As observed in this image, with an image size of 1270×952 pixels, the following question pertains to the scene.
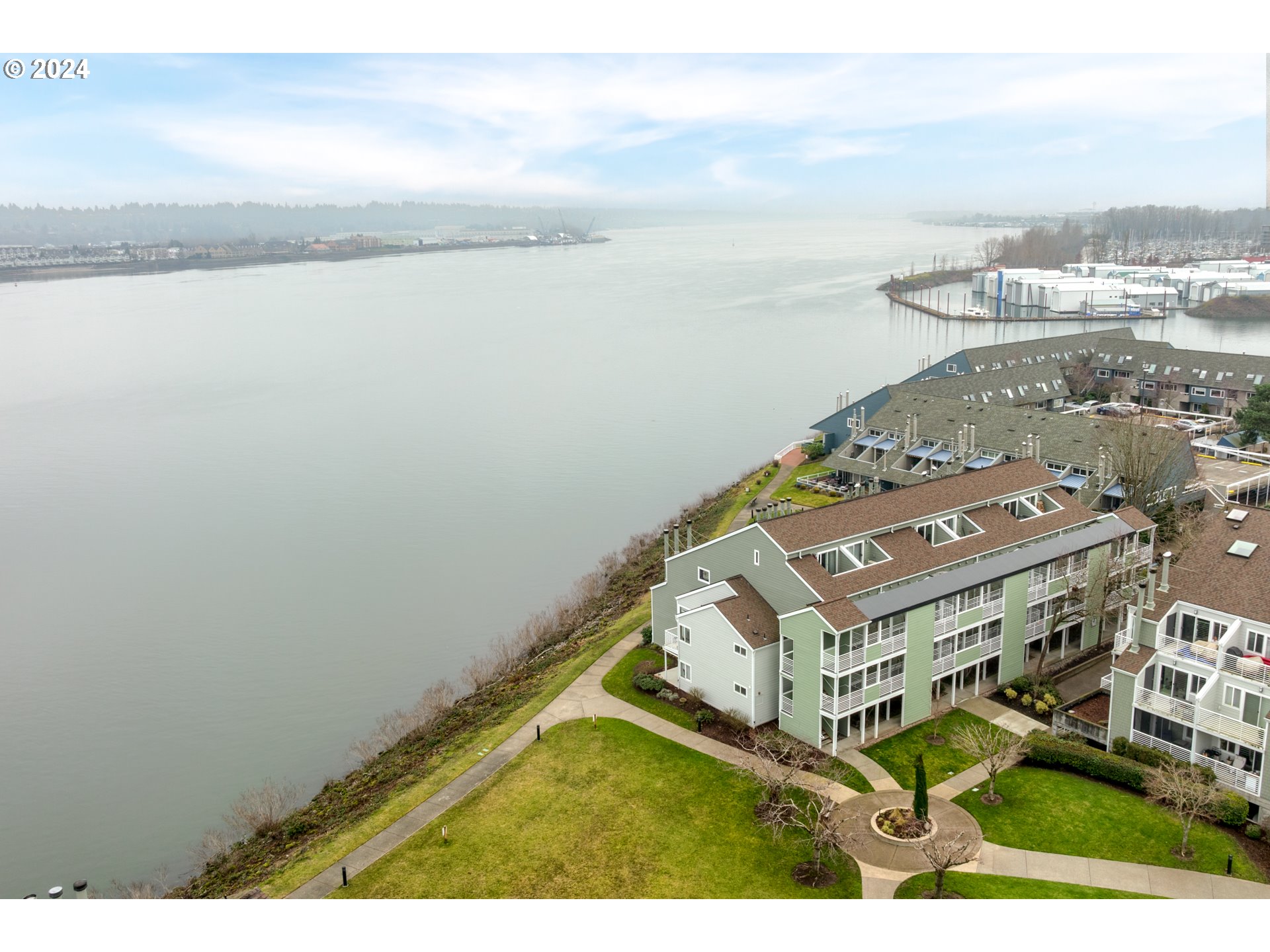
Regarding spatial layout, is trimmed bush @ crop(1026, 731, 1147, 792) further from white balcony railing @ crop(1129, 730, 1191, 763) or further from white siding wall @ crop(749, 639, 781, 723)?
white siding wall @ crop(749, 639, 781, 723)

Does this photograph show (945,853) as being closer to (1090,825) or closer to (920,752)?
(1090,825)

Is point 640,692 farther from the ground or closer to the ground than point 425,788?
farther from the ground

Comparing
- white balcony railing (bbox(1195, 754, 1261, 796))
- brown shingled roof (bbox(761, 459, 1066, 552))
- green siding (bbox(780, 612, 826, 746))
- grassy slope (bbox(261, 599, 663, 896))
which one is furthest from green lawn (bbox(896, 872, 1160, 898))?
grassy slope (bbox(261, 599, 663, 896))

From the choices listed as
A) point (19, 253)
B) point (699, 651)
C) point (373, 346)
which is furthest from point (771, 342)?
point (19, 253)

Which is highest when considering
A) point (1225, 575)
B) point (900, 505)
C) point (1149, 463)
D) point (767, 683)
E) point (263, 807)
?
point (900, 505)

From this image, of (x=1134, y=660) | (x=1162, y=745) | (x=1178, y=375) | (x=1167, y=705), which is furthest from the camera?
(x=1178, y=375)

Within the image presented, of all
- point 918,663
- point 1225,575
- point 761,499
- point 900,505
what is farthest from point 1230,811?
point 761,499

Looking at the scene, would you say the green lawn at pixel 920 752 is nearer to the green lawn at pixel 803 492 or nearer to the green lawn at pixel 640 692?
the green lawn at pixel 640 692
